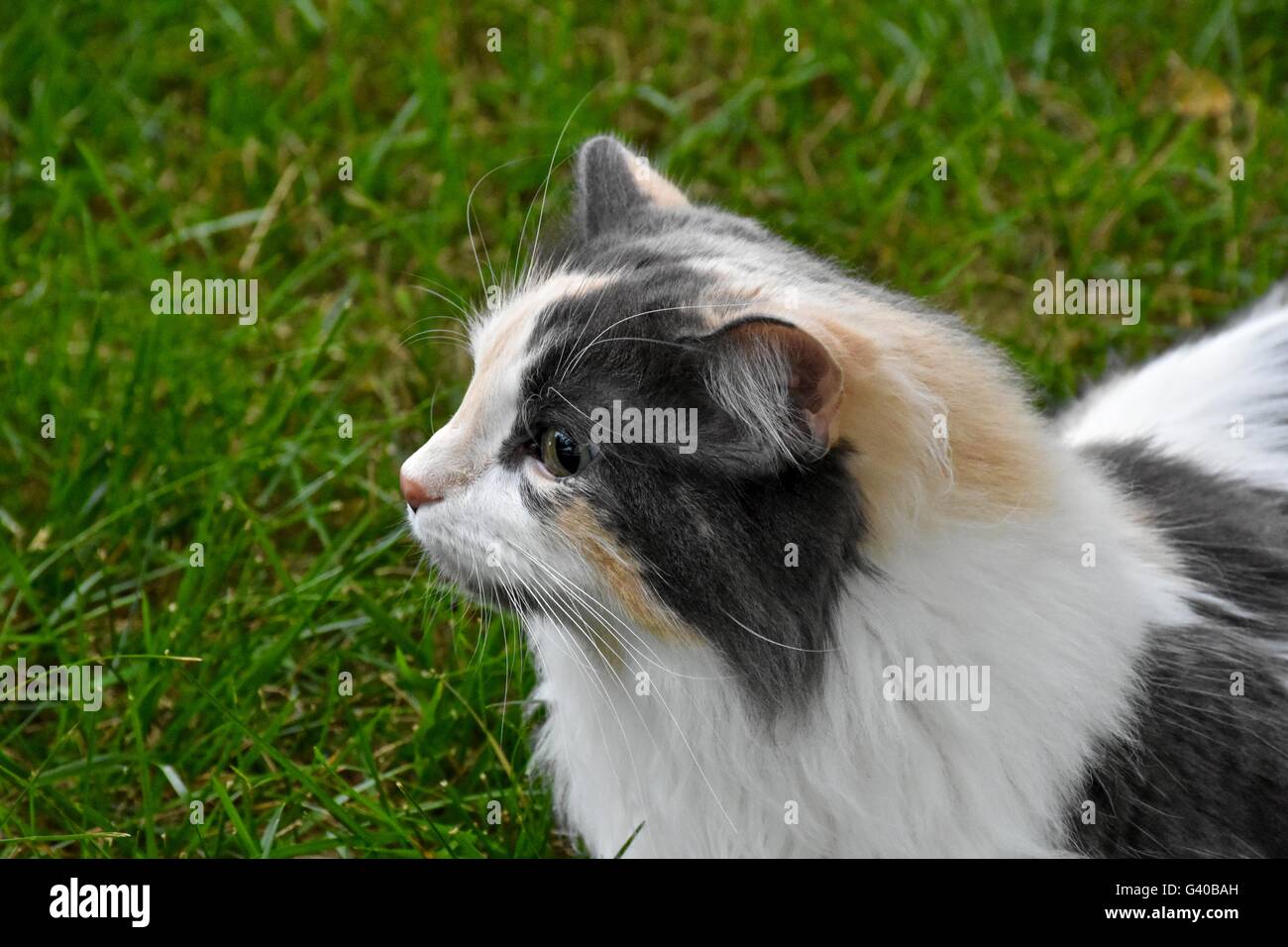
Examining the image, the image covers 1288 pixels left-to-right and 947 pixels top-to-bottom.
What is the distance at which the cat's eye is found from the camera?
89.8 inches

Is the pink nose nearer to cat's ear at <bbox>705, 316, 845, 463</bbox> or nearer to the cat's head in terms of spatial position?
the cat's head

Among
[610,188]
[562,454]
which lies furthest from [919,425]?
[610,188]

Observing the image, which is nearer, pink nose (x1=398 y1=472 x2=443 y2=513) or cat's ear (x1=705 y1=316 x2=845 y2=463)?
cat's ear (x1=705 y1=316 x2=845 y2=463)

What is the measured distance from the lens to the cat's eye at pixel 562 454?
228cm

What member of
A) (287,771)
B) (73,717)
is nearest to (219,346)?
(73,717)

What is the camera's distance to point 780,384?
6.93 ft

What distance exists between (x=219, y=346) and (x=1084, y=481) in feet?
8.40

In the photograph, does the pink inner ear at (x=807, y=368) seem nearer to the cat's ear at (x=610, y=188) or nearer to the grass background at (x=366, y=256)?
the cat's ear at (x=610, y=188)

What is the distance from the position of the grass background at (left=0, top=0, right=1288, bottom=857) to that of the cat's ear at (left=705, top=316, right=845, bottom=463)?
0.82 m

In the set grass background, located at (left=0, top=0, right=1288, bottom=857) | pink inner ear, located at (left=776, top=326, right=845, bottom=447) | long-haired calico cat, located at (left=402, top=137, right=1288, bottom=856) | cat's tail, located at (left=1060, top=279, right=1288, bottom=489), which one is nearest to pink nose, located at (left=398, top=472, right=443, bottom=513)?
long-haired calico cat, located at (left=402, top=137, right=1288, bottom=856)

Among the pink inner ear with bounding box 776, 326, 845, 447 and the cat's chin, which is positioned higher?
the pink inner ear with bounding box 776, 326, 845, 447

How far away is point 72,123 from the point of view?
500 cm

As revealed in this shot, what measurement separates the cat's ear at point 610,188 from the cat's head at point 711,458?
1.14ft

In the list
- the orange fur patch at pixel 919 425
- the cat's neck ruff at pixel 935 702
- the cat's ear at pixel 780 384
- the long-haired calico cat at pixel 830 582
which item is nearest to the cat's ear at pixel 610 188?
the long-haired calico cat at pixel 830 582
